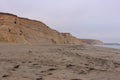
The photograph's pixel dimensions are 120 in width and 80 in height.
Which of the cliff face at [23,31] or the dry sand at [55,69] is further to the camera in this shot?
the cliff face at [23,31]

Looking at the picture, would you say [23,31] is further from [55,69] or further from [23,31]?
[55,69]

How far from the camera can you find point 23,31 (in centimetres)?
3038

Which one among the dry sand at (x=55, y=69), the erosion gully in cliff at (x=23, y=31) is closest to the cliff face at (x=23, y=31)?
the erosion gully in cliff at (x=23, y=31)

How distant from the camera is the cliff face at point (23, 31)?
2755 centimetres

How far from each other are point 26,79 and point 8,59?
96.1 inches

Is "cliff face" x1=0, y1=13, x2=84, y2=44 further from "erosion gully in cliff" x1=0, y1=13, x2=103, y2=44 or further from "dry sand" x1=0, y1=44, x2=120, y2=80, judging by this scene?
"dry sand" x1=0, y1=44, x2=120, y2=80

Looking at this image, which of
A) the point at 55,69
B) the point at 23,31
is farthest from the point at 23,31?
the point at 55,69

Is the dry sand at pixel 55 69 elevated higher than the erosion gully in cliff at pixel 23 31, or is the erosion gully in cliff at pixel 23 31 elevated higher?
the erosion gully in cliff at pixel 23 31

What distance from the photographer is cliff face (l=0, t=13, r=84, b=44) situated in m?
27.5

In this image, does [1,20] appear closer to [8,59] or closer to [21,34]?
[21,34]

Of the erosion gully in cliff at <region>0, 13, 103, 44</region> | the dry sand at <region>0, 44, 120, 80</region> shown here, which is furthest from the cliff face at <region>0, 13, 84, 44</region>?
the dry sand at <region>0, 44, 120, 80</region>

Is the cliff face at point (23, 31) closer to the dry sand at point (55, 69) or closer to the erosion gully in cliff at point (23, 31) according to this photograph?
the erosion gully in cliff at point (23, 31)

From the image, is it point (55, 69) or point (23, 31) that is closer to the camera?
point (55, 69)

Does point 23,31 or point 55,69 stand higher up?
point 23,31
